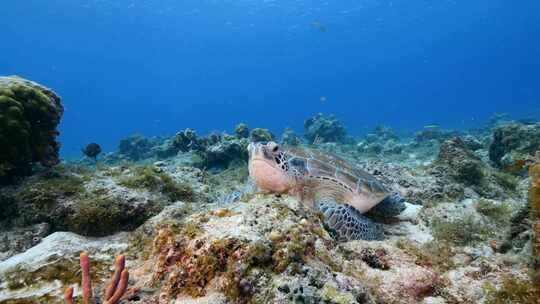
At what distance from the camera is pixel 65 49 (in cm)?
9319

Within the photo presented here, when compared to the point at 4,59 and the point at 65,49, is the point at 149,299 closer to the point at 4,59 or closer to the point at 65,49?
the point at 65,49

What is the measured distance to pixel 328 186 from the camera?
4352mm

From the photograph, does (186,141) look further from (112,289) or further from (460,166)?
(112,289)

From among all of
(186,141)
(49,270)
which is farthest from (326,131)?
(49,270)

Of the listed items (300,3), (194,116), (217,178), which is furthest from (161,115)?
(217,178)

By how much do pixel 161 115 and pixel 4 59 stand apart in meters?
84.2

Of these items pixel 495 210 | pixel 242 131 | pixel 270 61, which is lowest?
pixel 495 210

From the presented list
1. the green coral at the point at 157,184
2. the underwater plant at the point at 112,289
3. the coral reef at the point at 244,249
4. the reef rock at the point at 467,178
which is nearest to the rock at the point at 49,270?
the coral reef at the point at 244,249

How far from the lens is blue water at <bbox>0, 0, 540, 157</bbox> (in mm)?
74938

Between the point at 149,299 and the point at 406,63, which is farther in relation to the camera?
the point at 406,63

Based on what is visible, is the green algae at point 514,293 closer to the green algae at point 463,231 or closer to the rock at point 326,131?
the green algae at point 463,231

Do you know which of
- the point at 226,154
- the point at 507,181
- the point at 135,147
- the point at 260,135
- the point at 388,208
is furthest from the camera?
the point at 135,147

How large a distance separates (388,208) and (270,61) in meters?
142

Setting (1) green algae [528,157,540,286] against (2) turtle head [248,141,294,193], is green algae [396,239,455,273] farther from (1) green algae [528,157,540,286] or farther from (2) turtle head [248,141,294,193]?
(2) turtle head [248,141,294,193]
